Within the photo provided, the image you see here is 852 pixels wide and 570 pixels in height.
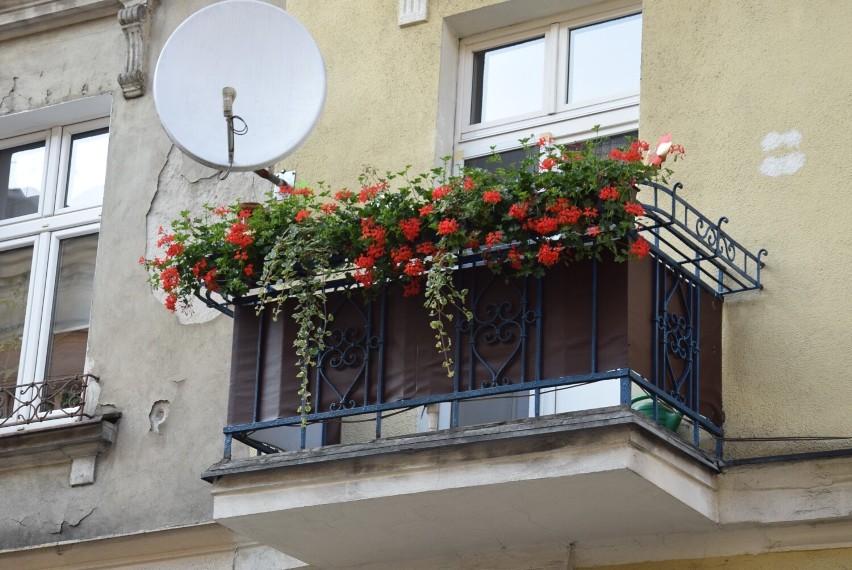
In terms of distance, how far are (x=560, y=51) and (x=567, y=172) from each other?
2.15 m

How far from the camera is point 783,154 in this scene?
757 centimetres

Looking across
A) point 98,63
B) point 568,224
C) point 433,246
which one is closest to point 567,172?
point 568,224

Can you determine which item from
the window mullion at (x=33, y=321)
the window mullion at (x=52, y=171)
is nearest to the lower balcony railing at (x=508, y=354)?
the window mullion at (x=33, y=321)

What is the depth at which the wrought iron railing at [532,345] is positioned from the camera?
22.0 feet

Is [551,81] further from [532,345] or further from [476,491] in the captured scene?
[476,491]

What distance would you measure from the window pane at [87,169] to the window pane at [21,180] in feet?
0.69

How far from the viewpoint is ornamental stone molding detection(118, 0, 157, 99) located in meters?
9.62

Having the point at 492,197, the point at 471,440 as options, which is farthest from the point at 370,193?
the point at 471,440

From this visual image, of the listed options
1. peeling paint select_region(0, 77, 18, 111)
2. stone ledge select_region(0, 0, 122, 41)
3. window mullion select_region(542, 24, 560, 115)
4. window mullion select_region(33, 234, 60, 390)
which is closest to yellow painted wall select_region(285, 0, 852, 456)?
window mullion select_region(542, 24, 560, 115)

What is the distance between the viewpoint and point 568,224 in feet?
21.6

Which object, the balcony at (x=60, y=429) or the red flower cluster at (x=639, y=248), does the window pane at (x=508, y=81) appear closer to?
the red flower cluster at (x=639, y=248)

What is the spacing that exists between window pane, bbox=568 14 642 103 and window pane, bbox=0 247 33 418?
3.53 m

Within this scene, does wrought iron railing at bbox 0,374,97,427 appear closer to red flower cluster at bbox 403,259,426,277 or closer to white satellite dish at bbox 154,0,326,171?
white satellite dish at bbox 154,0,326,171

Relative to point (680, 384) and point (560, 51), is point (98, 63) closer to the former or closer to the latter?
point (560, 51)
